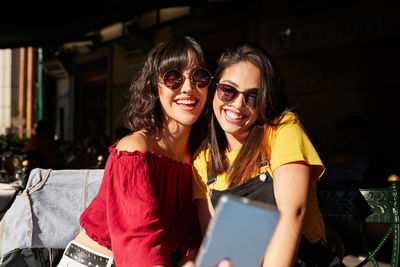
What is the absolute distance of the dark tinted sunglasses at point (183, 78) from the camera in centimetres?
170

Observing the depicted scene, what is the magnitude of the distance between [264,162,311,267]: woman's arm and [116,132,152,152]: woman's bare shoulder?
601mm

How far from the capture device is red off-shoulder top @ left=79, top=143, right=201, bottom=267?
A: 4.12 ft

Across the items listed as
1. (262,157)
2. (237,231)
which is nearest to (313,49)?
(262,157)

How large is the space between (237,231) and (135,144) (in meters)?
0.92

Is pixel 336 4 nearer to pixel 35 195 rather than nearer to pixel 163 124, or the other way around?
pixel 163 124

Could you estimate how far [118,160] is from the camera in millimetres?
1424

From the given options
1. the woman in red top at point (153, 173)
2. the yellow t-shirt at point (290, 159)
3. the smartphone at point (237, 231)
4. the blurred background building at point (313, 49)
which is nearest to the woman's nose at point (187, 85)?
the woman in red top at point (153, 173)

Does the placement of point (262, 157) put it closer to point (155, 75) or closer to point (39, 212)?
point (155, 75)

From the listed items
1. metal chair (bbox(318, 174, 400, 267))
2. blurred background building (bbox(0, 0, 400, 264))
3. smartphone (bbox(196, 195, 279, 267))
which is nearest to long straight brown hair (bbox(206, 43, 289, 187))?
metal chair (bbox(318, 174, 400, 267))

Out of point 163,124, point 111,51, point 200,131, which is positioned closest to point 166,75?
point 163,124

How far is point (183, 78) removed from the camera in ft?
5.61

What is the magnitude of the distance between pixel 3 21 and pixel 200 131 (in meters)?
5.80

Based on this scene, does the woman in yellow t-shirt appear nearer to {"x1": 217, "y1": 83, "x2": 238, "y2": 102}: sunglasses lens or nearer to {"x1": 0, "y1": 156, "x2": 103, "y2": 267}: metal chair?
{"x1": 217, "y1": 83, "x2": 238, "y2": 102}: sunglasses lens

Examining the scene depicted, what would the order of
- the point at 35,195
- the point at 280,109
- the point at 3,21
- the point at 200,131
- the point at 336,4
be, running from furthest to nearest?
1. the point at 3,21
2. the point at 336,4
3. the point at 35,195
4. the point at 200,131
5. the point at 280,109
